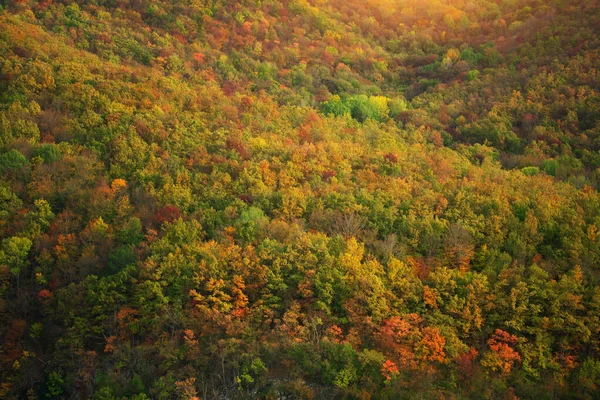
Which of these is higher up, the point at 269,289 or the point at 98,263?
the point at 269,289

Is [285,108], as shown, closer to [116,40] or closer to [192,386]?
[116,40]

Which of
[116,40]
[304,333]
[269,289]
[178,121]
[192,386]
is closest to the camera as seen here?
[192,386]

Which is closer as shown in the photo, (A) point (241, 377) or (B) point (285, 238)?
(A) point (241, 377)

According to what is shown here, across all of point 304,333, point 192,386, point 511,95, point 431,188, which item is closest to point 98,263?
point 192,386

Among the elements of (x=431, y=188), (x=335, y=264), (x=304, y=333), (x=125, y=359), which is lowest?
(x=125, y=359)

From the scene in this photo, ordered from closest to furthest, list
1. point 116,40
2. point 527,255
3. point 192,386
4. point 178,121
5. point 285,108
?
point 192,386 < point 527,255 < point 178,121 < point 285,108 < point 116,40

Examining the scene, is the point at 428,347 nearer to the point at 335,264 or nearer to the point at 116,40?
the point at 335,264
